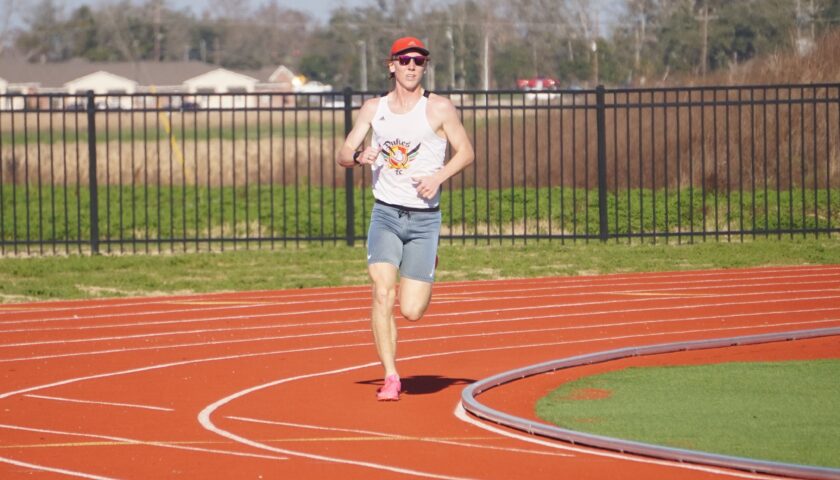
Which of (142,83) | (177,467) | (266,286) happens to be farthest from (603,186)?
(142,83)

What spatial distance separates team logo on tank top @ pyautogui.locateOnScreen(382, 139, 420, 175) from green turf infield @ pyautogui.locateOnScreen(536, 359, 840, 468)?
160 centimetres

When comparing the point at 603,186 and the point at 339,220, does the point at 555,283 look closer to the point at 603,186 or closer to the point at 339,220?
the point at 603,186

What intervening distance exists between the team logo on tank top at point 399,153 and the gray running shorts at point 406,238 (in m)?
0.27

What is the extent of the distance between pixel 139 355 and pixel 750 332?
4.68 m

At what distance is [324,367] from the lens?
10695 mm

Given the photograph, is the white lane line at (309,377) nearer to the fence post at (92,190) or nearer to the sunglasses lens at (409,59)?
the sunglasses lens at (409,59)

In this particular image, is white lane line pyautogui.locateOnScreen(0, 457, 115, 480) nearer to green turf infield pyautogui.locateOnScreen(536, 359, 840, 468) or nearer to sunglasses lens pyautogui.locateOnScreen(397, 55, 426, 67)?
green turf infield pyautogui.locateOnScreen(536, 359, 840, 468)

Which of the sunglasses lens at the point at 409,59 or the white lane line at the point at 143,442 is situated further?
the sunglasses lens at the point at 409,59

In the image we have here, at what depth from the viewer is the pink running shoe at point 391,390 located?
29.9ft

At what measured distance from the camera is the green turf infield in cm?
748

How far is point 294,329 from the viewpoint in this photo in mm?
12758

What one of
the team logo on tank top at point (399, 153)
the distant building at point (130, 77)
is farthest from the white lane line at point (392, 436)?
the distant building at point (130, 77)

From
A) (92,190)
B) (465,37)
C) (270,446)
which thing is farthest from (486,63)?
(270,446)

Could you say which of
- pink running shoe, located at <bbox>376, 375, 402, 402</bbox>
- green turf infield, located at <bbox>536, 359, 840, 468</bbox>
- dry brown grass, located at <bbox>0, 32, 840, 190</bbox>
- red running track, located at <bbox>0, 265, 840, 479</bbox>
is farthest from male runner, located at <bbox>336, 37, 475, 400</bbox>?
dry brown grass, located at <bbox>0, 32, 840, 190</bbox>
